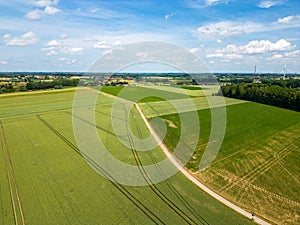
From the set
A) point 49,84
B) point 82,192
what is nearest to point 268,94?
point 82,192

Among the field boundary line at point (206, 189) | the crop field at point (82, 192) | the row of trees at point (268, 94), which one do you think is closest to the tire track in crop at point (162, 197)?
the crop field at point (82, 192)

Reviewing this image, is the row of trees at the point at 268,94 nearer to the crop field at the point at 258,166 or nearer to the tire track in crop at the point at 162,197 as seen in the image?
the crop field at the point at 258,166

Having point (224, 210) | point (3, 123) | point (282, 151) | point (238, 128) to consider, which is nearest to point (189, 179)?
point (224, 210)

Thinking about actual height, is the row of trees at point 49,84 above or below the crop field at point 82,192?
above

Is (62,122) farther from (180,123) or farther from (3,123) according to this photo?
(180,123)

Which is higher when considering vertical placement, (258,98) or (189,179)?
(258,98)

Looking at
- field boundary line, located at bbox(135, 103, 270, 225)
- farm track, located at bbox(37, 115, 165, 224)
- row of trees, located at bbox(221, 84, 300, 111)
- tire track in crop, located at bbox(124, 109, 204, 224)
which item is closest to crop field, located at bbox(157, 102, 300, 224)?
field boundary line, located at bbox(135, 103, 270, 225)

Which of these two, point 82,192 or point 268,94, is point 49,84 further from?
point 82,192

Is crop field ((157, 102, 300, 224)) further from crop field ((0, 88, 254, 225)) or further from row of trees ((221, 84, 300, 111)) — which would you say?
row of trees ((221, 84, 300, 111))
